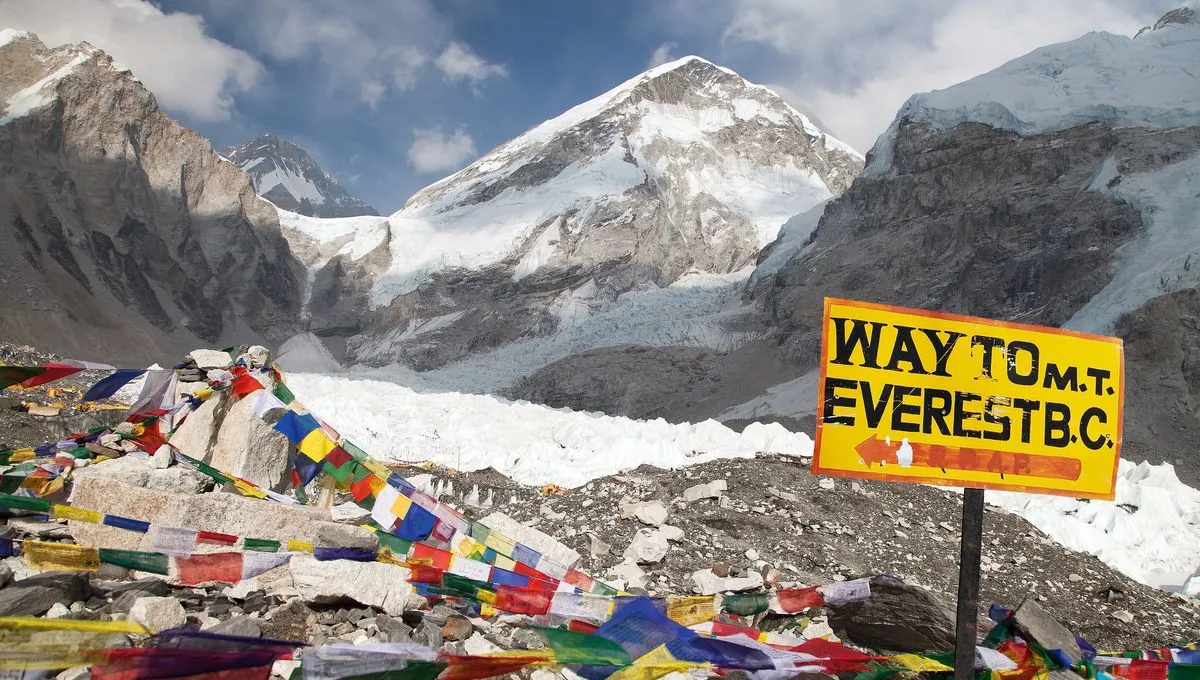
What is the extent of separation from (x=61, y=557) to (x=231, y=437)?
411cm

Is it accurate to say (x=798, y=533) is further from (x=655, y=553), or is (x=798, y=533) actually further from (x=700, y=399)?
(x=700, y=399)

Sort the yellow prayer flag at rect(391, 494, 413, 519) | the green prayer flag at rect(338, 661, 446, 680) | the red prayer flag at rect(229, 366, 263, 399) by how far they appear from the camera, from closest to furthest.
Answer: the green prayer flag at rect(338, 661, 446, 680) < the yellow prayer flag at rect(391, 494, 413, 519) < the red prayer flag at rect(229, 366, 263, 399)

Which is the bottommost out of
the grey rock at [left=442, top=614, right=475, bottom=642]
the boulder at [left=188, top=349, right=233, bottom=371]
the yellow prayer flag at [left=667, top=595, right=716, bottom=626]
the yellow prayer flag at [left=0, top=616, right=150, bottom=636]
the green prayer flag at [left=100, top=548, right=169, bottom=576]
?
the grey rock at [left=442, top=614, right=475, bottom=642]

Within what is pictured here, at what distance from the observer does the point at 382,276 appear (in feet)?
309

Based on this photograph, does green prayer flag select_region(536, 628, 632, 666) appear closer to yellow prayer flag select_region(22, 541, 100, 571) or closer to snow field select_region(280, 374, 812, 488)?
yellow prayer flag select_region(22, 541, 100, 571)

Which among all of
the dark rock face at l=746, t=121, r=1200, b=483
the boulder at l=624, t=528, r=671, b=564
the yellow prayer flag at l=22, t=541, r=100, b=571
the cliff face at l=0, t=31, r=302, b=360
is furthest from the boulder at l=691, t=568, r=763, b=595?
the cliff face at l=0, t=31, r=302, b=360

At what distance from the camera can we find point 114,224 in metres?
64.5

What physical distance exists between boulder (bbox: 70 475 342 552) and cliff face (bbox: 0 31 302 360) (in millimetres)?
49649

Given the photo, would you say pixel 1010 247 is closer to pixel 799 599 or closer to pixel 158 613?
pixel 799 599

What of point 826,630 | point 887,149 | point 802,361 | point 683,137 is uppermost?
point 683,137

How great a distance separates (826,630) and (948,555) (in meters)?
4.91

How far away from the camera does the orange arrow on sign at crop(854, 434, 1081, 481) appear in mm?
3031

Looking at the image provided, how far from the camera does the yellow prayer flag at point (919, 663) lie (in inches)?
129

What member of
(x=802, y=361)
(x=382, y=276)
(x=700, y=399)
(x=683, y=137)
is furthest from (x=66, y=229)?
(x=683, y=137)
